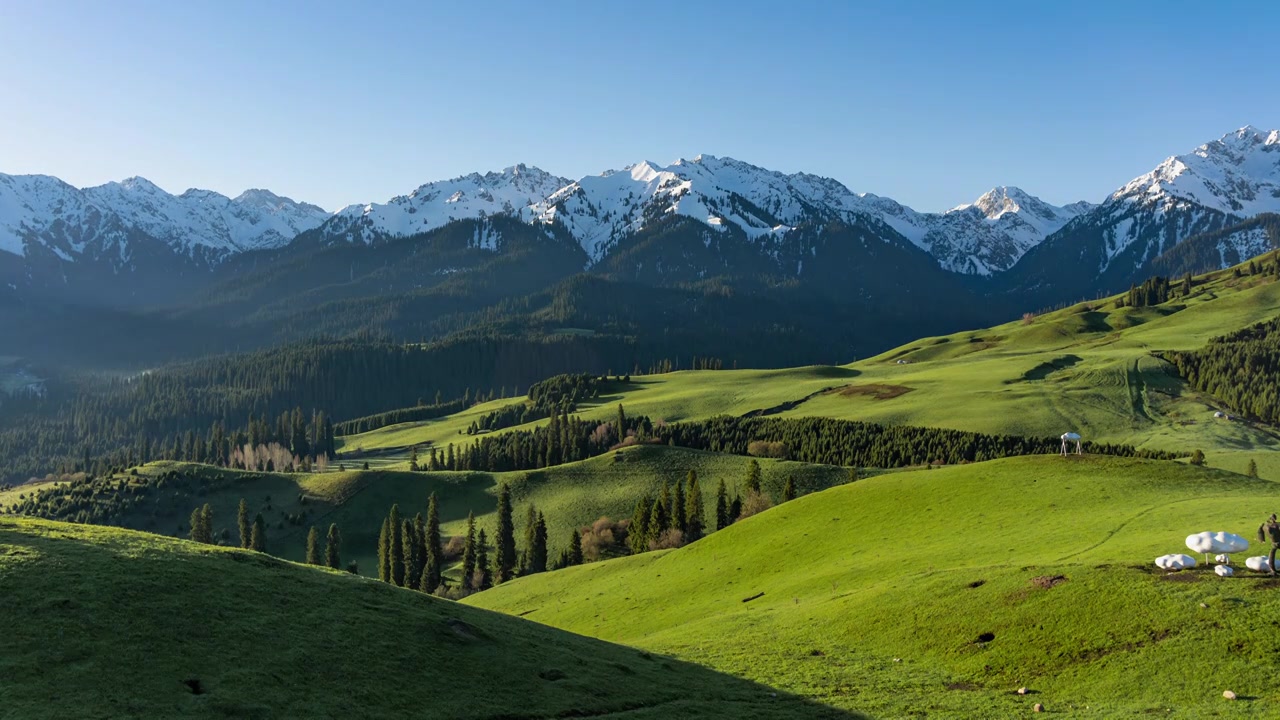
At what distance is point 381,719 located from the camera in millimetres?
29031

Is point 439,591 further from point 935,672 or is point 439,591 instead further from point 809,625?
point 935,672

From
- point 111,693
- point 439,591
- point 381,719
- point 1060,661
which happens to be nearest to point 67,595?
point 111,693

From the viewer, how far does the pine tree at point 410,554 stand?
5344 inches

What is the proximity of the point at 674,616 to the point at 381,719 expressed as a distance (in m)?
43.1

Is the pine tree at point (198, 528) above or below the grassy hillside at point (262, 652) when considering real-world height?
below

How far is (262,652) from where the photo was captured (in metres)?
31.8

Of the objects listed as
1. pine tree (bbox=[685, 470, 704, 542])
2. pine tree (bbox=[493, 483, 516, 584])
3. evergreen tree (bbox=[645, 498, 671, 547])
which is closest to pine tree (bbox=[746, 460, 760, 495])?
pine tree (bbox=[685, 470, 704, 542])

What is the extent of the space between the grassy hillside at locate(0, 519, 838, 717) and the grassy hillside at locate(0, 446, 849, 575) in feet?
367

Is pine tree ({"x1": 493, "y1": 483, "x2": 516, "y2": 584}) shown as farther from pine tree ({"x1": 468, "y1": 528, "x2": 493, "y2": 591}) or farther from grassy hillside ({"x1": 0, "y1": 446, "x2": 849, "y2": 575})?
grassy hillside ({"x1": 0, "y1": 446, "x2": 849, "y2": 575})

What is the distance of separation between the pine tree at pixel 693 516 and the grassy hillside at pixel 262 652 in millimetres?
82263

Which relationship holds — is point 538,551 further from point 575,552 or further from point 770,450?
point 770,450

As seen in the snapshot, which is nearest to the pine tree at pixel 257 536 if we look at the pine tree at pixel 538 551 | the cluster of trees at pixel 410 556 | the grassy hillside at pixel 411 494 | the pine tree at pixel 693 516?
the grassy hillside at pixel 411 494

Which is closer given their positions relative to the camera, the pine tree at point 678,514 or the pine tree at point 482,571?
the pine tree at point 678,514

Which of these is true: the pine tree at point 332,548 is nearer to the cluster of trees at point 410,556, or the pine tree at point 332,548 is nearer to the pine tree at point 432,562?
the cluster of trees at point 410,556
